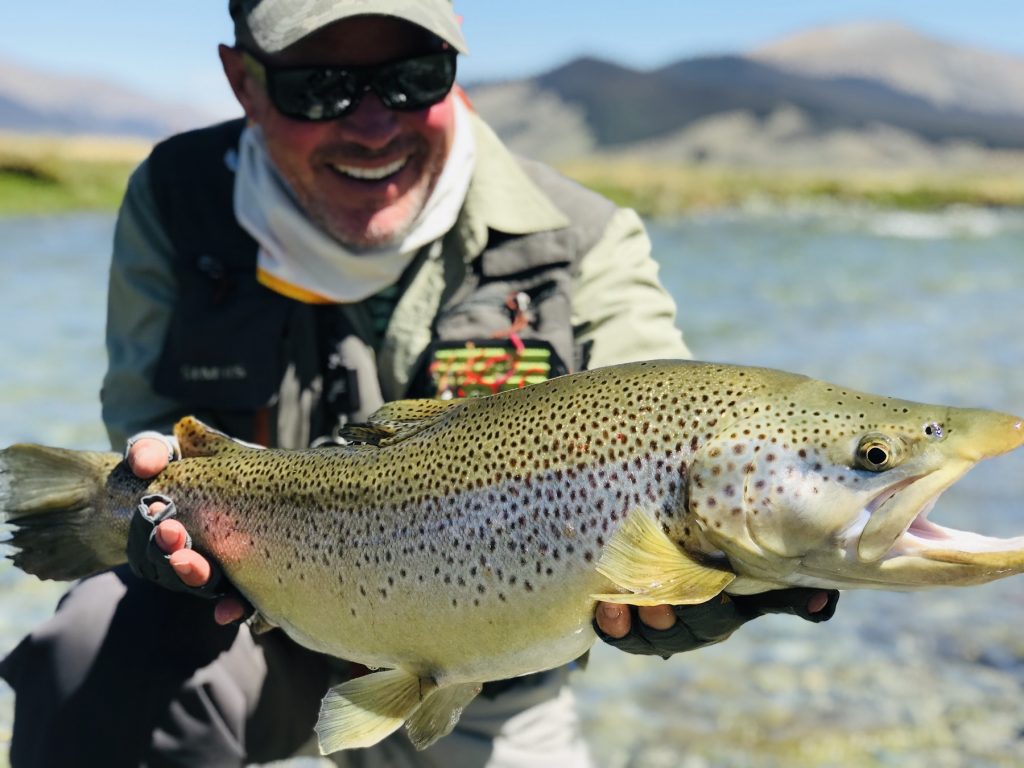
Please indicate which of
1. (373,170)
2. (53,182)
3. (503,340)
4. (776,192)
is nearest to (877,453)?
(503,340)

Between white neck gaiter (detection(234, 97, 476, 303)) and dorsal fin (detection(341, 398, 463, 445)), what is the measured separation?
30.7 inches

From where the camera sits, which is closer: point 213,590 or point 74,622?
point 213,590

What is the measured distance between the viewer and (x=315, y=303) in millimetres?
3148

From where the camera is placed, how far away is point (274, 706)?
2.89 m

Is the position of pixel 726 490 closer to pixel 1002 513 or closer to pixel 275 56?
pixel 275 56

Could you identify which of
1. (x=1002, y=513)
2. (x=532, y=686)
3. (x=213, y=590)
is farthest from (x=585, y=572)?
(x=1002, y=513)

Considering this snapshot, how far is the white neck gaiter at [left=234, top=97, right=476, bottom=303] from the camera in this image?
3051 millimetres

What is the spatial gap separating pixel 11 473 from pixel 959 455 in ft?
6.72

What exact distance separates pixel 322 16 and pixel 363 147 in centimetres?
34

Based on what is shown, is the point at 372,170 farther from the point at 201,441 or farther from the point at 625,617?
the point at 625,617

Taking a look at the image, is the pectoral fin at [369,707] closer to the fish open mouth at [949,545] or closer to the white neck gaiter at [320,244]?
the fish open mouth at [949,545]

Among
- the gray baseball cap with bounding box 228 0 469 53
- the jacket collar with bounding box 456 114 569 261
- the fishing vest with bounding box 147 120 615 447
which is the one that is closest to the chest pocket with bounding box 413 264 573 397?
the fishing vest with bounding box 147 120 615 447

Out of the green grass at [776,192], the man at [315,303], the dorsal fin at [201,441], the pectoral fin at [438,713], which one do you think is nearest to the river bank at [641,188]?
the green grass at [776,192]

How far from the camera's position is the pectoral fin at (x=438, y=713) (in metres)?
2.26
